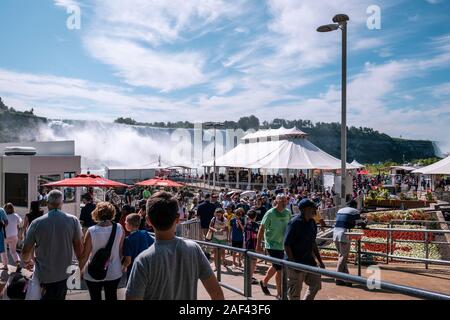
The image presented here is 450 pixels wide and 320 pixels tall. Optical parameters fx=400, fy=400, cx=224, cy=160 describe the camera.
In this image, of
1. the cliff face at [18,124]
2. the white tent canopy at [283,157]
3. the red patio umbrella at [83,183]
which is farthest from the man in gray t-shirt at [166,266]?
the cliff face at [18,124]

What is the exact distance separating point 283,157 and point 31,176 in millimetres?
20599

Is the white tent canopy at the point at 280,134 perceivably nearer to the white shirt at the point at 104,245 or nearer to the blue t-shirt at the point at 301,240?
the blue t-shirt at the point at 301,240

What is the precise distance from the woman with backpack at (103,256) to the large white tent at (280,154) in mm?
24455

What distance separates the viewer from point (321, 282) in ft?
14.9

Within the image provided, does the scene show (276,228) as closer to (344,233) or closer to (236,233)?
(344,233)

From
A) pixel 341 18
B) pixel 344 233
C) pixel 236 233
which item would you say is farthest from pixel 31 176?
pixel 341 18

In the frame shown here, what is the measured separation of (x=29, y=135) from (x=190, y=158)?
6676cm

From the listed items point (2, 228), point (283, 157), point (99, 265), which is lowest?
point (2, 228)

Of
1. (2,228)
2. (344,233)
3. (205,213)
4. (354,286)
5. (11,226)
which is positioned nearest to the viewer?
(354,286)

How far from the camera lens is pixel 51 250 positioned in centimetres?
429

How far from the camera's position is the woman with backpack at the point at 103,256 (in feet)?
14.3

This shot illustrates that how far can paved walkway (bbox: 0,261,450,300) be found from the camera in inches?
202
